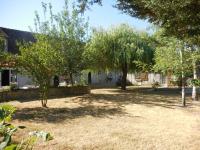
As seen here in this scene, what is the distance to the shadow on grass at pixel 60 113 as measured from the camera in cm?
1382

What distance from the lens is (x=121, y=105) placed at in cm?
1800

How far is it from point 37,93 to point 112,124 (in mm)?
11228

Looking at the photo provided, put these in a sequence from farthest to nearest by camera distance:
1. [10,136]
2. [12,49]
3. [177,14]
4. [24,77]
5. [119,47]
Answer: [12,49], [24,77], [119,47], [177,14], [10,136]

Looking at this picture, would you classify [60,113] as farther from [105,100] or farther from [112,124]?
[105,100]

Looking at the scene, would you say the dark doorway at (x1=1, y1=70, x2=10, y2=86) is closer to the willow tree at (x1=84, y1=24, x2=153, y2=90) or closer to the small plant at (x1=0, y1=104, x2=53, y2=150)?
the willow tree at (x1=84, y1=24, x2=153, y2=90)

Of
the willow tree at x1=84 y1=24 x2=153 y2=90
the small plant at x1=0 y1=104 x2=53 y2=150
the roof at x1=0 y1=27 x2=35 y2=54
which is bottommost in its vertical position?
the small plant at x1=0 y1=104 x2=53 y2=150

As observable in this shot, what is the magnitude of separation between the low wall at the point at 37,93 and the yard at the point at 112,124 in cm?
354

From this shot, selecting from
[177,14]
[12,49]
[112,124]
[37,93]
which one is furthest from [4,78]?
[177,14]

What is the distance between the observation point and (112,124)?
12.6 metres

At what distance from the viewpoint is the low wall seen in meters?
21.4

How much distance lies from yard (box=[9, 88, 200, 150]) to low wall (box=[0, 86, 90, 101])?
3.54 metres

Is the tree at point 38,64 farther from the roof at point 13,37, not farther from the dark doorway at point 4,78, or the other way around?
the roof at point 13,37

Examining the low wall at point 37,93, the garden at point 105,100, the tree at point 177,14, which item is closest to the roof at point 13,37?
the garden at point 105,100

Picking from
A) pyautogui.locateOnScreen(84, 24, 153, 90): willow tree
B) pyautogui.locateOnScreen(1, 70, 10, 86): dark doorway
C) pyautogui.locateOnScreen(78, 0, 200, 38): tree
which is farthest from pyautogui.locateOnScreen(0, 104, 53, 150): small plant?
pyautogui.locateOnScreen(1, 70, 10, 86): dark doorway
